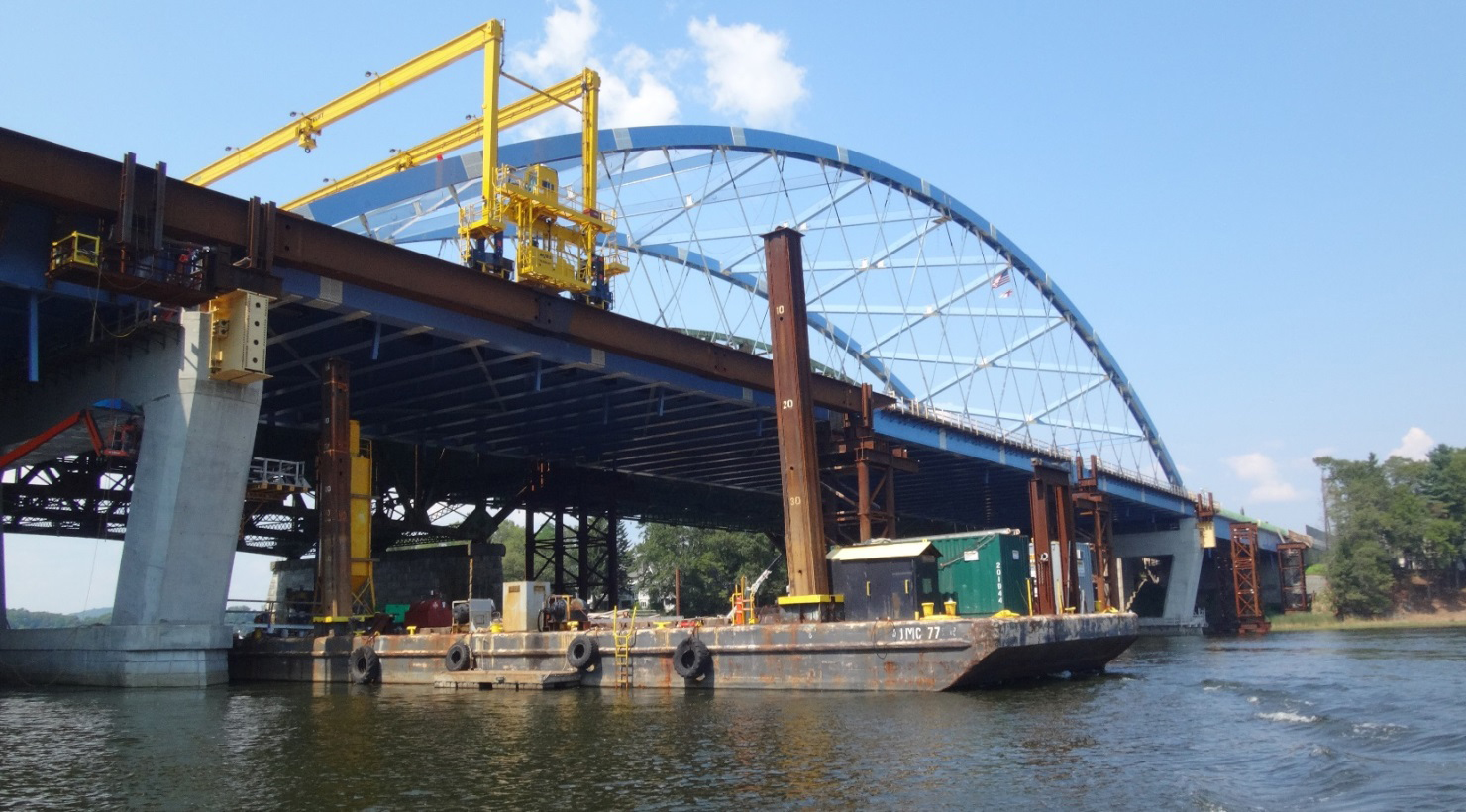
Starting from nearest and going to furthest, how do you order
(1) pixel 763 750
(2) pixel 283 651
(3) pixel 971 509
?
1. (1) pixel 763 750
2. (2) pixel 283 651
3. (3) pixel 971 509

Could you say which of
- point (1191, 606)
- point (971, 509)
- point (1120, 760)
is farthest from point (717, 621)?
point (1191, 606)

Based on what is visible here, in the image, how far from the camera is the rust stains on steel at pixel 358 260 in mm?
29062

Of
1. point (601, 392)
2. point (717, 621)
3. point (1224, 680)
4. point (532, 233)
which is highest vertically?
point (532, 233)

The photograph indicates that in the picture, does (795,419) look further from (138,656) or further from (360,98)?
(360,98)

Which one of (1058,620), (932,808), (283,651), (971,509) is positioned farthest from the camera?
(971,509)

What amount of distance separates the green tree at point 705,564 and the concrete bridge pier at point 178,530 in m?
85.5

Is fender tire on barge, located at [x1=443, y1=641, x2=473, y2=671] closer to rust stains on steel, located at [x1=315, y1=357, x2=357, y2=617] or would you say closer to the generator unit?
rust stains on steel, located at [x1=315, y1=357, x2=357, y2=617]

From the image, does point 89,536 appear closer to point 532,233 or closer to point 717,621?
point 532,233

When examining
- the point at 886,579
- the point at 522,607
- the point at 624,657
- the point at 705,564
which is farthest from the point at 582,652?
the point at 705,564

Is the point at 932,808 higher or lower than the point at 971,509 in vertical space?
lower

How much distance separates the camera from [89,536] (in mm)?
68938

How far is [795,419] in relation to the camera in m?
35.8

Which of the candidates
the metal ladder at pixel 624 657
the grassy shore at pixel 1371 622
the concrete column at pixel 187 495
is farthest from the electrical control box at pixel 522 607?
the grassy shore at pixel 1371 622

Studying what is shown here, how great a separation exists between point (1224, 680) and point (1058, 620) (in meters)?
6.85
